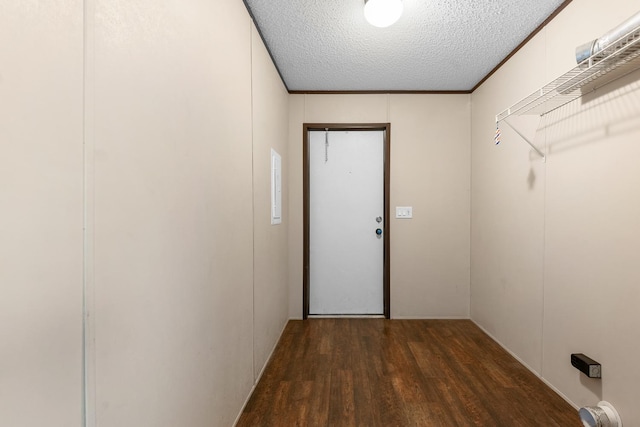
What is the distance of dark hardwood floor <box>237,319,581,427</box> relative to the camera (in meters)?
1.85

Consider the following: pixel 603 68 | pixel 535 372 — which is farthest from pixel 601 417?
pixel 603 68

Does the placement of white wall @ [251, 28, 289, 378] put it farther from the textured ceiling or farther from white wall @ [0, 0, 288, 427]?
white wall @ [0, 0, 288, 427]

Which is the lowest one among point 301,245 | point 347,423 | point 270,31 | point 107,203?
point 347,423

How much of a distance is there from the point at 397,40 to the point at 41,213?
255cm

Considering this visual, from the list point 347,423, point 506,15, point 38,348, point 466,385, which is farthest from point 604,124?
point 38,348

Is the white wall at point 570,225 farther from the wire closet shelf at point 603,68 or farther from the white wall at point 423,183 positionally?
the white wall at point 423,183

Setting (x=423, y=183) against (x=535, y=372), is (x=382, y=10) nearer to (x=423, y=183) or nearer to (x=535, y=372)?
(x=423, y=183)

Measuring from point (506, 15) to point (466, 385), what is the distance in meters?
2.53

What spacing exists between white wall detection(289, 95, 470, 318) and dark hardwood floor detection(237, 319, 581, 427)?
1.71 ft

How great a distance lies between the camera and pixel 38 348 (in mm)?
648

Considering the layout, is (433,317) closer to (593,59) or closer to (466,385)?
(466,385)

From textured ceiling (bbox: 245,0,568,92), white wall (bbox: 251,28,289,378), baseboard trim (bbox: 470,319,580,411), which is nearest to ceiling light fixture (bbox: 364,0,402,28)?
textured ceiling (bbox: 245,0,568,92)

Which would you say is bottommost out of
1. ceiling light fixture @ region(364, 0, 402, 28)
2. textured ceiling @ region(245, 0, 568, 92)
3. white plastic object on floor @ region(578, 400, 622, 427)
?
white plastic object on floor @ region(578, 400, 622, 427)

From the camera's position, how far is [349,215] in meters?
3.60
